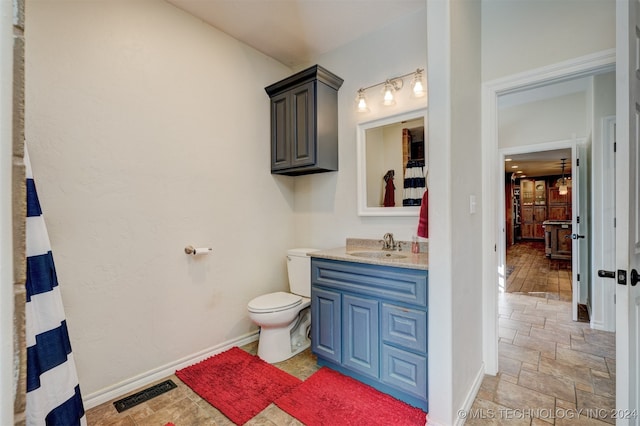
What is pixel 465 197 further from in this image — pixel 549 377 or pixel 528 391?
pixel 549 377

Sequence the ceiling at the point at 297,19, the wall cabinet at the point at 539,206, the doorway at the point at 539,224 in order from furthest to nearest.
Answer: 1. the wall cabinet at the point at 539,206
2. the doorway at the point at 539,224
3. the ceiling at the point at 297,19

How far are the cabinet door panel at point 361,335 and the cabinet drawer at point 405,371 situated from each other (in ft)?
0.23

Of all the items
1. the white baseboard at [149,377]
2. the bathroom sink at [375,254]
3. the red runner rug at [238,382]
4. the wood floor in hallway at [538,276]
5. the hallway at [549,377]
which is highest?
the bathroom sink at [375,254]

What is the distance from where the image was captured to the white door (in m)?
1.16

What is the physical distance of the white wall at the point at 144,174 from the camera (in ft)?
5.45

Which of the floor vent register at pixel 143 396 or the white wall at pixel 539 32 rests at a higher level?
the white wall at pixel 539 32

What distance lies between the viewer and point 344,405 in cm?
172

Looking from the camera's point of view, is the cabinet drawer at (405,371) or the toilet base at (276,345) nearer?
the cabinet drawer at (405,371)

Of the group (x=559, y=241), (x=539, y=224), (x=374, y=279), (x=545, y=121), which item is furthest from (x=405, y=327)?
(x=539, y=224)

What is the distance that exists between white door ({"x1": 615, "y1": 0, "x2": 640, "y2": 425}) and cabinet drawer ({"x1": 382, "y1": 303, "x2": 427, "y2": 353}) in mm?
789

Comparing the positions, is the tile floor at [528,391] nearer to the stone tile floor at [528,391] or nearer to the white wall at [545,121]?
the stone tile floor at [528,391]

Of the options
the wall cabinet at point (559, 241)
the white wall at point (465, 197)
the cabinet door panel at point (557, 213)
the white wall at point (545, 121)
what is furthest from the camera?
the cabinet door panel at point (557, 213)

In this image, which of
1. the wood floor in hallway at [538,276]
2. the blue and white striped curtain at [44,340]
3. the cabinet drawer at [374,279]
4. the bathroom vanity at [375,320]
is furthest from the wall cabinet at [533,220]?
the blue and white striped curtain at [44,340]

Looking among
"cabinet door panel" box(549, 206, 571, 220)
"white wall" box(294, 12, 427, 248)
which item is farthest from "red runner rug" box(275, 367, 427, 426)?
"cabinet door panel" box(549, 206, 571, 220)
